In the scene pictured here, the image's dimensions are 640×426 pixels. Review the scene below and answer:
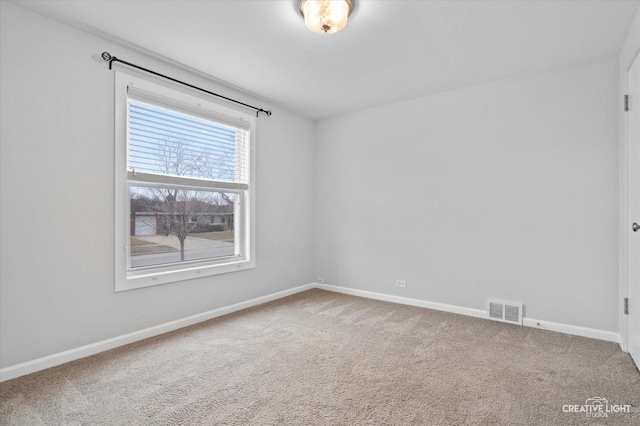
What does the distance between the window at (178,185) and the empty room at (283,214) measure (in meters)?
0.02

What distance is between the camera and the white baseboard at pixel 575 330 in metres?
2.80

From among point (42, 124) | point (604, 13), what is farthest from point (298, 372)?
point (604, 13)

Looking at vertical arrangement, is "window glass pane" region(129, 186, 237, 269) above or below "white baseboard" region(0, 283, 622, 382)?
above

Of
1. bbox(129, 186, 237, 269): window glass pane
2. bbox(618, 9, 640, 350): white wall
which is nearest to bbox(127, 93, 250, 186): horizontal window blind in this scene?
bbox(129, 186, 237, 269): window glass pane

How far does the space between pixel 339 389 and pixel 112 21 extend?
10.0ft

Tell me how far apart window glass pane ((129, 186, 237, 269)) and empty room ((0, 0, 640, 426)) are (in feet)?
0.07

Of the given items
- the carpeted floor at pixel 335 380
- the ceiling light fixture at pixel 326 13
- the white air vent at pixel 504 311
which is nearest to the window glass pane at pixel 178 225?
the carpeted floor at pixel 335 380

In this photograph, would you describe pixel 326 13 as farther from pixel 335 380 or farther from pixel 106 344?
pixel 106 344

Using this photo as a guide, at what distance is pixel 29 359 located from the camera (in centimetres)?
225

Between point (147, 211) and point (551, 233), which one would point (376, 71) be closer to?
point (551, 233)

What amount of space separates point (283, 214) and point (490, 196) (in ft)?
8.21

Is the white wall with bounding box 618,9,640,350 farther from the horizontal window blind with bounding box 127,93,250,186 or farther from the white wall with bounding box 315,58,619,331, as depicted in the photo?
the horizontal window blind with bounding box 127,93,250,186

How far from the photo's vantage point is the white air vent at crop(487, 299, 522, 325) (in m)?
3.23

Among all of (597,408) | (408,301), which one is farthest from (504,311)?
(597,408)
